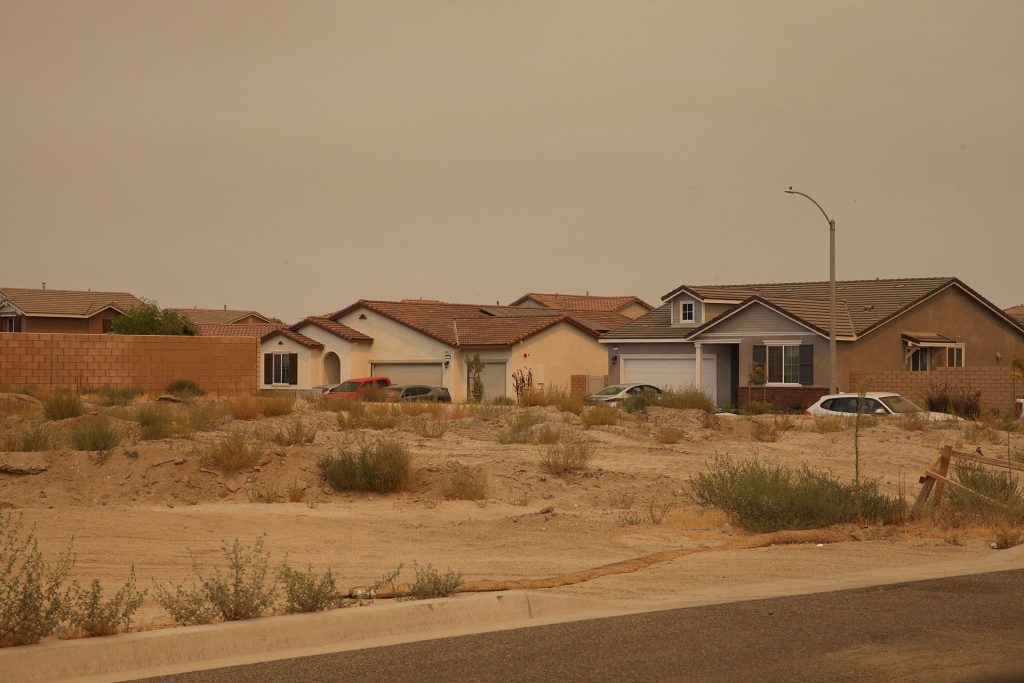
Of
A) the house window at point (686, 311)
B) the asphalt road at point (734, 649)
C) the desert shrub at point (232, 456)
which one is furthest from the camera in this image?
the house window at point (686, 311)

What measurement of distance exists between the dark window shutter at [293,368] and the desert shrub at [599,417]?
3422 centimetres

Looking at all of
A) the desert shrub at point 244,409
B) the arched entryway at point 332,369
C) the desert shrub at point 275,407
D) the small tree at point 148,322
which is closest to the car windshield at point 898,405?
the desert shrub at point 275,407

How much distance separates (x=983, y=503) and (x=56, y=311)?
6822cm

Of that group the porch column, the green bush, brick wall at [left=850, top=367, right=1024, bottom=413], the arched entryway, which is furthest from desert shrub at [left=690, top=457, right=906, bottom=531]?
the arched entryway

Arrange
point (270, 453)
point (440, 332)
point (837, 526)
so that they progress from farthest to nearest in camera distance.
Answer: point (440, 332) → point (270, 453) → point (837, 526)

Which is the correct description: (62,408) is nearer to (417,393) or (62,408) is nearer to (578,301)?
(417,393)

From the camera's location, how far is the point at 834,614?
35.9ft

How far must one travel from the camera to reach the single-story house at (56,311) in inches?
3000

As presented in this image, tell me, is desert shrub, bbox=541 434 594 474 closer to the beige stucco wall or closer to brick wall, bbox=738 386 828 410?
brick wall, bbox=738 386 828 410

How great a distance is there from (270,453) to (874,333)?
34.3 m

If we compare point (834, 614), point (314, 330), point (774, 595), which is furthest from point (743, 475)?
point (314, 330)

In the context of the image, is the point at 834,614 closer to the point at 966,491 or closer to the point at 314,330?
the point at 966,491

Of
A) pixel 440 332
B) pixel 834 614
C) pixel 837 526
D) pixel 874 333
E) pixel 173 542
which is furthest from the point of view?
pixel 440 332

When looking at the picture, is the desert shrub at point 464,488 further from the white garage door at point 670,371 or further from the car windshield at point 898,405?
the white garage door at point 670,371
